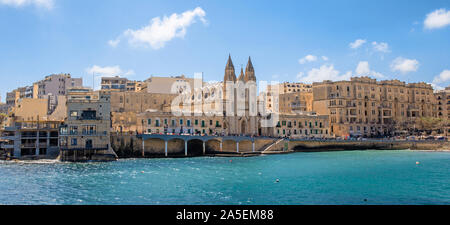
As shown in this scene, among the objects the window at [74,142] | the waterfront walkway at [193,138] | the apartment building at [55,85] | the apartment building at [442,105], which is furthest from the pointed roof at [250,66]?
the apartment building at [442,105]

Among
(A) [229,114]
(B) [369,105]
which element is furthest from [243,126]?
(B) [369,105]

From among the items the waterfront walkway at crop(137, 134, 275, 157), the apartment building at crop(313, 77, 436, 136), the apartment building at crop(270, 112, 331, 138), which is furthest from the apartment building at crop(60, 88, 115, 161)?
the apartment building at crop(313, 77, 436, 136)

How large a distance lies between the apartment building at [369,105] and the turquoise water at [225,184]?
50517 millimetres

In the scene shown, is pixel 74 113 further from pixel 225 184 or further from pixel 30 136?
pixel 225 184

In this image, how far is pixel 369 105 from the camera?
113 meters

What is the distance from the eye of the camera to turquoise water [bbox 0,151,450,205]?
3312cm

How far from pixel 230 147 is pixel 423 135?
5943 cm

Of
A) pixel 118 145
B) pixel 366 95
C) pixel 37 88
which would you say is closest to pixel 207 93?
pixel 118 145

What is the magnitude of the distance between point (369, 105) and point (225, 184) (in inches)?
3283

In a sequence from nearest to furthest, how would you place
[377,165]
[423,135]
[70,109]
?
[377,165] → [70,109] → [423,135]

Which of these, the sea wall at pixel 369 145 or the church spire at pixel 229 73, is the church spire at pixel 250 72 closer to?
the church spire at pixel 229 73

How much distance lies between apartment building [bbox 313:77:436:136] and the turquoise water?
50.5 m

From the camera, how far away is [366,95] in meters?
112
